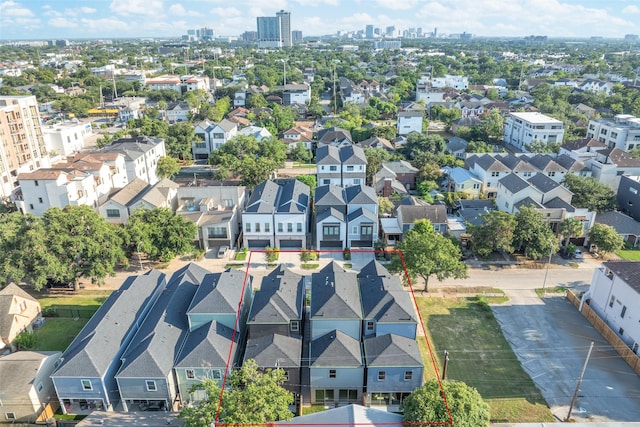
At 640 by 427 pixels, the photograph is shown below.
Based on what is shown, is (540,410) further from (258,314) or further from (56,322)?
(56,322)

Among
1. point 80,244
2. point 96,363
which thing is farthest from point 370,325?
point 80,244

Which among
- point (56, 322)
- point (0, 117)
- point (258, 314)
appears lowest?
point (56, 322)

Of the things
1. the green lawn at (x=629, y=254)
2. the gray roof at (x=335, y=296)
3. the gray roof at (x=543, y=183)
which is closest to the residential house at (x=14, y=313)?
the gray roof at (x=335, y=296)

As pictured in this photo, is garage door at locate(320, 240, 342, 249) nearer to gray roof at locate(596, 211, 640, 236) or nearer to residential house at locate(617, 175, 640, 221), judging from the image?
gray roof at locate(596, 211, 640, 236)

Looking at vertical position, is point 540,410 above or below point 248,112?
below

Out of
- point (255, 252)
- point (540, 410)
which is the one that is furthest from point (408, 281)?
point (255, 252)

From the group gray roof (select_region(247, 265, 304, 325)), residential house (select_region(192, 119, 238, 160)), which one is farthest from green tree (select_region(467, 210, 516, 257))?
residential house (select_region(192, 119, 238, 160))

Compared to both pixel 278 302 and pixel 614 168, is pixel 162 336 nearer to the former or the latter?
pixel 278 302
